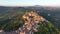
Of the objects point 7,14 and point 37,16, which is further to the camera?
point 7,14

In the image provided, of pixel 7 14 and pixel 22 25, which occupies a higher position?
pixel 7 14

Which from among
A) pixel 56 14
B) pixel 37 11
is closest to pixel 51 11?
pixel 56 14

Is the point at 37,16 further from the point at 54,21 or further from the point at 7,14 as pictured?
the point at 7,14

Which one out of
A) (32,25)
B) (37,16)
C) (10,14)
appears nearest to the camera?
(32,25)

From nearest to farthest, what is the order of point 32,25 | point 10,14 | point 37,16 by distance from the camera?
point 32,25, point 37,16, point 10,14

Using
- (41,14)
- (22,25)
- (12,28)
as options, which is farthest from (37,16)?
(12,28)

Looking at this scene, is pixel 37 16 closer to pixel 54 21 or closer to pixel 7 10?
pixel 54 21

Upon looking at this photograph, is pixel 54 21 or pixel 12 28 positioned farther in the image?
pixel 54 21

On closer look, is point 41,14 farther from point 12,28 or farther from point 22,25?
point 12,28

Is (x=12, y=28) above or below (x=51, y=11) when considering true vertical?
below
